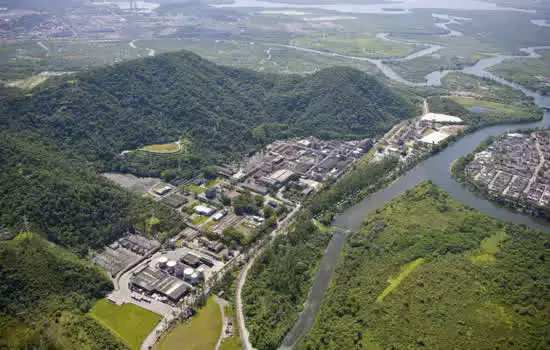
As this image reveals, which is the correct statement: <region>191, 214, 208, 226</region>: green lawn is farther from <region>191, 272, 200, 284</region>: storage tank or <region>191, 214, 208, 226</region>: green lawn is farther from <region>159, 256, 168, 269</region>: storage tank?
<region>191, 272, 200, 284</region>: storage tank

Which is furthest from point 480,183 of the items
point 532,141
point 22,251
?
point 22,251

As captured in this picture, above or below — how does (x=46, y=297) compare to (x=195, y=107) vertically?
below

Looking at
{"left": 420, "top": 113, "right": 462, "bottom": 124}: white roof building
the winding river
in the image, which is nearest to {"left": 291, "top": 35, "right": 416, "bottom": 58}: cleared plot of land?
{"left": 420, "top": 113, "right": 462, "bottom": 124}: white roof building

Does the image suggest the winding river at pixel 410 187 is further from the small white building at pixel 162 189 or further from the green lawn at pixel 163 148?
the green lawn at pixel 163 148

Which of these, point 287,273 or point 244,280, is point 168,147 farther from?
point 287,273

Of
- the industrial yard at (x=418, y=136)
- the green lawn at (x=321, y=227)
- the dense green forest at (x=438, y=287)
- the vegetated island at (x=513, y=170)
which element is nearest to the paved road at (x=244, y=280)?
the green lawn at (x=321, y=227)

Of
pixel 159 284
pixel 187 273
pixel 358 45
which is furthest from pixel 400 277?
pixel 358 45
